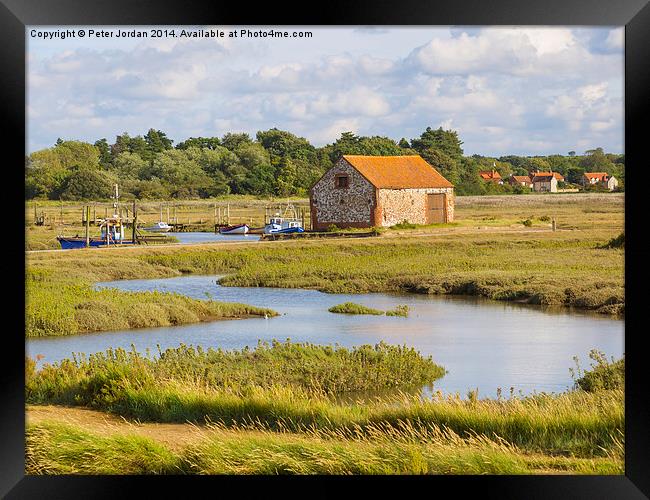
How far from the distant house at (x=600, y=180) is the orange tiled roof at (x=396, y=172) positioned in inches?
194

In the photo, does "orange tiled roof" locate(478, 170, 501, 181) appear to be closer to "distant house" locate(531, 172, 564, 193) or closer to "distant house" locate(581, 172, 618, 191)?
"distant house" locate(531, 172, 564, 193)

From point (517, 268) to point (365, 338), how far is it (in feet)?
23.9

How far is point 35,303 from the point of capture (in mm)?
14898

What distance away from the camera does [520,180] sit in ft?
84.4

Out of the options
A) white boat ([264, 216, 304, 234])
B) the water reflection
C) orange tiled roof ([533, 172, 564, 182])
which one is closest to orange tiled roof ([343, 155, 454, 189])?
white boat ([264, 216, 304, 234])

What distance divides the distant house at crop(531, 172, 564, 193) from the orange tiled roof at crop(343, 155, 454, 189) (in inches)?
187

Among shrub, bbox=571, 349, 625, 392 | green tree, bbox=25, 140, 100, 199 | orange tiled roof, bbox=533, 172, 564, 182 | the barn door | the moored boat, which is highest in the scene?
orange tiled roof, bbox=533, 172, 564, 182

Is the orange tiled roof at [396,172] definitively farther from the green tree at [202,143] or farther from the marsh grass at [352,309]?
the marsh grass at [352,309]

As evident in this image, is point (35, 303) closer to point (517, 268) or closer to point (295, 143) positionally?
point (295, 143)

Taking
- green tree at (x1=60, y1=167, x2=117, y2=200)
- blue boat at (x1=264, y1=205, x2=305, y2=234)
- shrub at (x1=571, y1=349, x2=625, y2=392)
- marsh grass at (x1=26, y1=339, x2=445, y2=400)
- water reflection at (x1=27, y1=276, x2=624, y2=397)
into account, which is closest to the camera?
marsh grass at (x1=26, y1=339, x2=445, y2=400)

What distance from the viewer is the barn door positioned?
24.3 metres

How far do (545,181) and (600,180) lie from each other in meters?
2.04
